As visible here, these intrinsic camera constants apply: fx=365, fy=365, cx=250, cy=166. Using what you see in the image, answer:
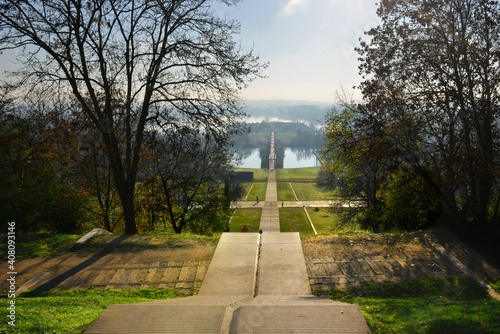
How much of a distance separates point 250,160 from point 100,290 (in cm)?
16404

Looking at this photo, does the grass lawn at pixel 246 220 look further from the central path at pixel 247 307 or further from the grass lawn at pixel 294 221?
the central path at pixel 247 307

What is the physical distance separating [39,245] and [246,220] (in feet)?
115

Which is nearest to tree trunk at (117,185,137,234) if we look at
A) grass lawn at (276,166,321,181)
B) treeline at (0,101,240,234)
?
treeline at (0,101,240,234)

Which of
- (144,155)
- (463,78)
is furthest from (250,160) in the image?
(463,78)

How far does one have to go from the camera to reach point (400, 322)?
4750 mm

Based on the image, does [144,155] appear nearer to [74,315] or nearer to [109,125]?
[109,125]

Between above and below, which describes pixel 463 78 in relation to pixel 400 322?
above

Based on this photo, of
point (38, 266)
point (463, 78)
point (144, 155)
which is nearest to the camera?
point (38, 266)

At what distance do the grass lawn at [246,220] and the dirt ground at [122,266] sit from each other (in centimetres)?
2842

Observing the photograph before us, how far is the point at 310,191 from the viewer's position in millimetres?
69188

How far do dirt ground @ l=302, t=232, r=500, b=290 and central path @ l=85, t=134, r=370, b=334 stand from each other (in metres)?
0.51

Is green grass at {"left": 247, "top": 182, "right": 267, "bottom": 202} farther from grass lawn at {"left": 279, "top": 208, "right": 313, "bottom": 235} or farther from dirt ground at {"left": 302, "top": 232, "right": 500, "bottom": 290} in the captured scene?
dirt ground at {"left": 302, "top": 232, "right": 500, "bottom": 290}

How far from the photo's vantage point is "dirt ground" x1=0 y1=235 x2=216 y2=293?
718 centimetres

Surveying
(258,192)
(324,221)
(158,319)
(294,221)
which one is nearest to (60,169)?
(158,319)
